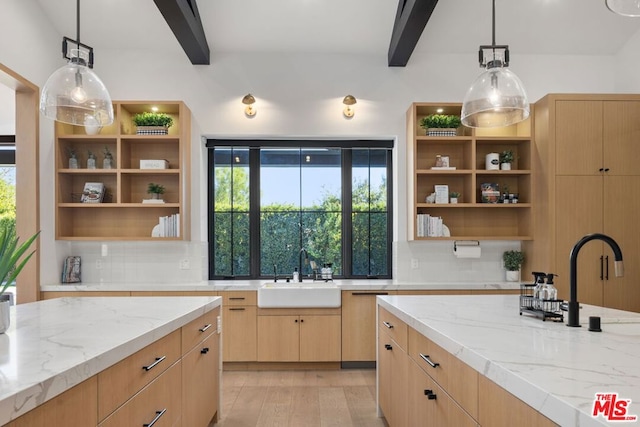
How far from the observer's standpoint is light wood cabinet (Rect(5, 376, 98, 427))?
1092mm

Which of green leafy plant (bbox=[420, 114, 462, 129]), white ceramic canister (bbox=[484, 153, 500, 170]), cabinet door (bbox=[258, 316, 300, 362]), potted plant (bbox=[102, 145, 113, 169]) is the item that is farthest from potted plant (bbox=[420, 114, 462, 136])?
potted plant (bbox=[102, 145, 113, 169])

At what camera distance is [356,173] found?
5004 millimetres

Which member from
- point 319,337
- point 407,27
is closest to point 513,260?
point 319,337

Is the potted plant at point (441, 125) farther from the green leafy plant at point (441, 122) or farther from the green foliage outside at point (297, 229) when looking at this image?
the green foliage outside at point (297, 229)

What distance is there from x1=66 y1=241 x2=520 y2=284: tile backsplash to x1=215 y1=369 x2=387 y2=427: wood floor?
3.79ft

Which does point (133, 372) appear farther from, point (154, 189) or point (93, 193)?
point (93, 193)

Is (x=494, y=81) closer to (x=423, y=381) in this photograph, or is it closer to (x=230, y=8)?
(x=423, y=381)

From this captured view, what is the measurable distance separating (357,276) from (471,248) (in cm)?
128

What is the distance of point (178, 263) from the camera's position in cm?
470

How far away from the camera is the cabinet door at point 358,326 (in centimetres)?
432

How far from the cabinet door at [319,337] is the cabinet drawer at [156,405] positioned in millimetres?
2151

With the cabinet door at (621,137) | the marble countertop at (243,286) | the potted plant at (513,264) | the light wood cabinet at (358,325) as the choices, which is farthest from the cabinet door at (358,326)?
the cabinet door at (621,137)

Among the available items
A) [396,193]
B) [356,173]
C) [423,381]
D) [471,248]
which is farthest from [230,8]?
[423,381]

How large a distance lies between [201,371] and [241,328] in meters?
1.65
